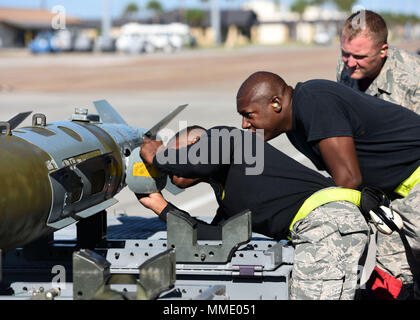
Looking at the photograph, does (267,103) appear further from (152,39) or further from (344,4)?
(344,4)

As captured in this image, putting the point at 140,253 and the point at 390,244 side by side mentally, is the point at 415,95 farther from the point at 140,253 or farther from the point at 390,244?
the point at 140,253

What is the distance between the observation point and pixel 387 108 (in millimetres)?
4211

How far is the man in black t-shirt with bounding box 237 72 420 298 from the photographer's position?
3898mm

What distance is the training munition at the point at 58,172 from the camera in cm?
396

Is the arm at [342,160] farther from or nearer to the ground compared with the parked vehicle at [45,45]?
farther from the ground

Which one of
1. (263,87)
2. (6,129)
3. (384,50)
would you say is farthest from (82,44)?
(263,87)

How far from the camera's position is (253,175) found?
13.1ft

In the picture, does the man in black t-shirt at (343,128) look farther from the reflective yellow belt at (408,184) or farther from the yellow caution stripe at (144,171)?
the yellow caution stripe at (144,171)

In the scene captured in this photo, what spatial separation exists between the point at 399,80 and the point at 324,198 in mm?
1802

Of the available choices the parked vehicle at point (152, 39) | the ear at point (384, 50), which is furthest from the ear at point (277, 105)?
the parked vehicle at point (152, 39)

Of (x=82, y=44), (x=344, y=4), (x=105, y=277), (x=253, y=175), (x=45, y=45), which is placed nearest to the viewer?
(x=105, y=277)

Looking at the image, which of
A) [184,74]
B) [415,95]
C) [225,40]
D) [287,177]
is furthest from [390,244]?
[225,40]

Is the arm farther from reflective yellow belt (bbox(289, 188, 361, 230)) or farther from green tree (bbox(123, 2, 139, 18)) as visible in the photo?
green tree (bbox(123, 2, 139, 18))

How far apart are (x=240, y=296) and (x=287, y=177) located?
2.81 ft
